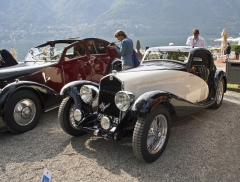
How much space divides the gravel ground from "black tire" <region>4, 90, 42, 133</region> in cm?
17

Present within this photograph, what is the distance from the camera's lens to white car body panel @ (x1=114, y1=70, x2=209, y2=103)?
143 inches

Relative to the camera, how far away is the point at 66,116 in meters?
3.85

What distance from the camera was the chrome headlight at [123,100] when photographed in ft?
10.6

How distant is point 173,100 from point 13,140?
9.73 ft

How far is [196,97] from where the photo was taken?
4.78 metres

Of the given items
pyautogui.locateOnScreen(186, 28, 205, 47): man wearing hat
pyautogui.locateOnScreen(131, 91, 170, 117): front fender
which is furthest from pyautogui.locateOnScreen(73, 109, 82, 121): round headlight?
pyautogui.locateOnScreen(186, 28, 205, 47): man wearing hat

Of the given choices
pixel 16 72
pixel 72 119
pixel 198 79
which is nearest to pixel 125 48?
pixel 198 79

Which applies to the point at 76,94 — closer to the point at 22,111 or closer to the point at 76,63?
the point at 22,111

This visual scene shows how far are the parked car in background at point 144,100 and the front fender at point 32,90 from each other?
3.20 ft

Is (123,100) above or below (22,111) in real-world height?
above

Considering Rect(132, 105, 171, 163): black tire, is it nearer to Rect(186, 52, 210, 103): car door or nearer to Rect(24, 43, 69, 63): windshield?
Rect(186, 52, 210, 103): car door

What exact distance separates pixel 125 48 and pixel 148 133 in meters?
2.58

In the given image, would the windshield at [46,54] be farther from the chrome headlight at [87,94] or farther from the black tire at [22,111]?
the chrome headlight at [87,94]

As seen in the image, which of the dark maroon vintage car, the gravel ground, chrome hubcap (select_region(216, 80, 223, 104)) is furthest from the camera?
chrome hubcap (select_region(216, 80, 223, 104))
